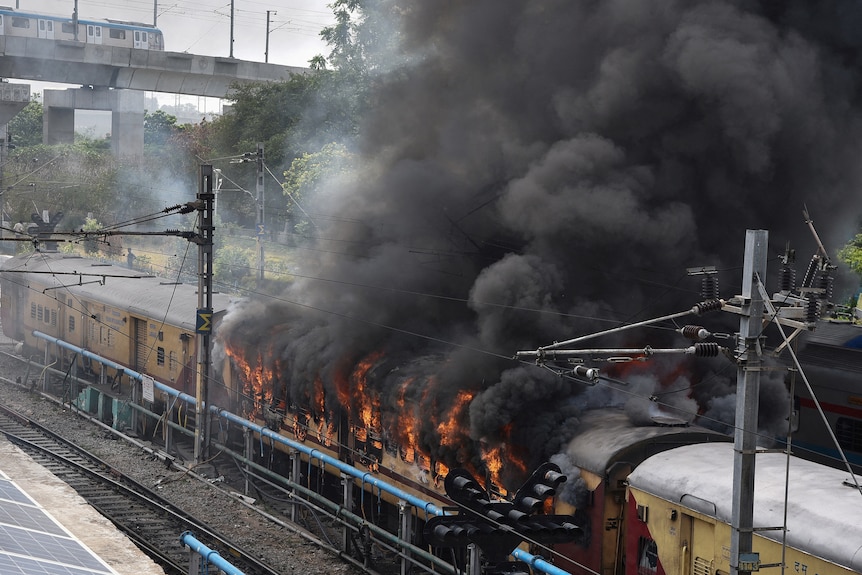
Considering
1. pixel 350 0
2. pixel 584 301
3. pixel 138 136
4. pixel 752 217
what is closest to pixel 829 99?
pixel 752 217

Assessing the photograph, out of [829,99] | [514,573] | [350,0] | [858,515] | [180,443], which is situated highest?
[350,0]

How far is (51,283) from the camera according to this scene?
3381 cm

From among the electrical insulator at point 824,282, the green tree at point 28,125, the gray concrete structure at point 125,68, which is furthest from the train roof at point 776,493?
the green tree at point 28,125

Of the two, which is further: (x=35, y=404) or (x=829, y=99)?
(x=35, y=404)

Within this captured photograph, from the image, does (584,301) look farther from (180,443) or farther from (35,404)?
(35,404)

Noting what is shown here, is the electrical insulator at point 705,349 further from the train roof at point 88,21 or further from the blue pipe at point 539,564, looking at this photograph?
the train roof at point 88,21

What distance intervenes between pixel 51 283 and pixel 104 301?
411cm

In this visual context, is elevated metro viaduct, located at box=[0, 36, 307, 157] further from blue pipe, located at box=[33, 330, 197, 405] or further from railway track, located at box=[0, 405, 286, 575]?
railway track, located at box=[0, 405, 286, 575]

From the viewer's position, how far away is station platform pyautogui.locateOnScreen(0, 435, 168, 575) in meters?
9.62

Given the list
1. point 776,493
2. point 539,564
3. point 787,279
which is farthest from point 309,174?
point 776,493

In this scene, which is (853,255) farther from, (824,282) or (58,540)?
(58,540)

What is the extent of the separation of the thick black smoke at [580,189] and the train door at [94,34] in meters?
50.1

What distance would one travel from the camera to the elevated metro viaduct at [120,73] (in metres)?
51.9

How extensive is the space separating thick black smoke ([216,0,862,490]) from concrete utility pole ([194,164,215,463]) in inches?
60.5
